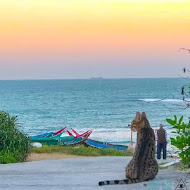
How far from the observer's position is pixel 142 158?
38.7 ft

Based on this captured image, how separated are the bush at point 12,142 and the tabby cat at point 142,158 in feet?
21.1

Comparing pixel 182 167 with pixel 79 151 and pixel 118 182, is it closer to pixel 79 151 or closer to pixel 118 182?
pixel 118 182

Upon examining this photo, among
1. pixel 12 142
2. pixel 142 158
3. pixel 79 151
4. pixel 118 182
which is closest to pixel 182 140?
pixel 142 158

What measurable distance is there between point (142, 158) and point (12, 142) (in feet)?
24.2

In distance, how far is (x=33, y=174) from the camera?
13.4m

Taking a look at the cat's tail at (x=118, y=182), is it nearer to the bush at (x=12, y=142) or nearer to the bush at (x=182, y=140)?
the bush at (x=182, y=140)


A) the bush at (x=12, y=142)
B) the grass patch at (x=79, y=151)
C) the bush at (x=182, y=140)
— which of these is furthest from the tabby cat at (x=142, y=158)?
the grass patch at (x=79, y=151)

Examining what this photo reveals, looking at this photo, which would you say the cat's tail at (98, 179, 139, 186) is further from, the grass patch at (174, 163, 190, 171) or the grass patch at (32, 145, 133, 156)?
the grass patch at (32, 145, 133, 156)

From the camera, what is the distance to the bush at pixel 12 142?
17859 mm

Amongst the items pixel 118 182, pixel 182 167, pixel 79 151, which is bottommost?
pixel 79 151

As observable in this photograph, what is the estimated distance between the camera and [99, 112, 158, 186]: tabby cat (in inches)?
460

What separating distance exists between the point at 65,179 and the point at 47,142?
1904 cm

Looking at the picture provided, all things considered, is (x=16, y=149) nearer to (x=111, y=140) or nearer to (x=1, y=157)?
(x=1, y=157)

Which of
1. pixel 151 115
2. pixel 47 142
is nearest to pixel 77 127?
pixel 151 115
